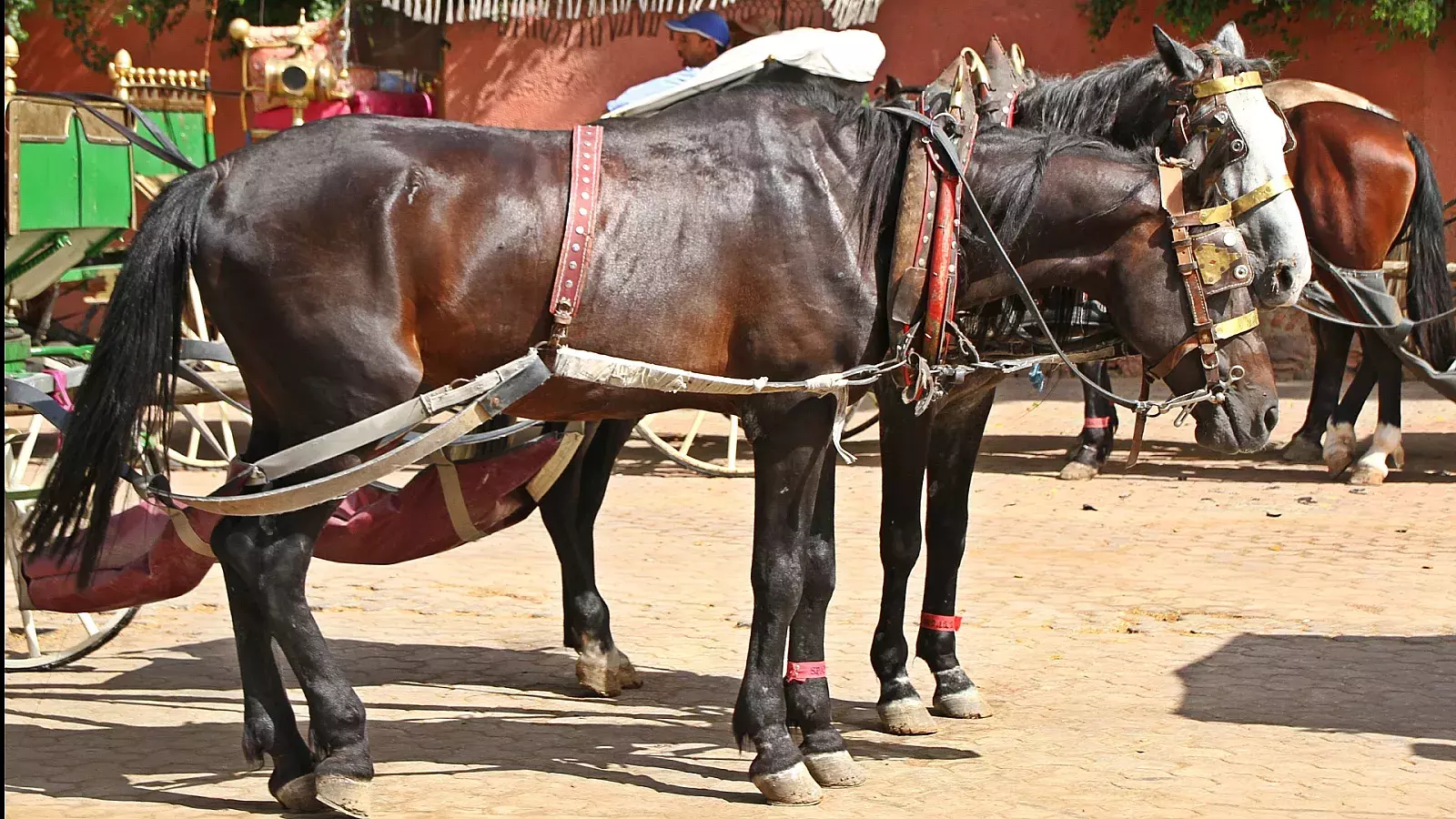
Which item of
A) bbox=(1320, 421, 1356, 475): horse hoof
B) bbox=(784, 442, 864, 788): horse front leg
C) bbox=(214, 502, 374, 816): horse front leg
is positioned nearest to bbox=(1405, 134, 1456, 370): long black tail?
bbox=(1320, 421, 1356, 475): horse hoof

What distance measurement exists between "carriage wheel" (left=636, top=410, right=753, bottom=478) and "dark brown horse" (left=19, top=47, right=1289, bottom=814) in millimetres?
4461

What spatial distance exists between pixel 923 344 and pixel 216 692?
8.83 feet

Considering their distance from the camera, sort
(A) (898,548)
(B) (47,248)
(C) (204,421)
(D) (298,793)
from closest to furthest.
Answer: (D) (298,793) → (A) (898,548) → (B) (47,248) → (C) (204,421)

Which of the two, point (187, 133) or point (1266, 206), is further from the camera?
point (187, 133)

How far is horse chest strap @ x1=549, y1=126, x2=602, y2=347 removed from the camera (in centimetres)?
393

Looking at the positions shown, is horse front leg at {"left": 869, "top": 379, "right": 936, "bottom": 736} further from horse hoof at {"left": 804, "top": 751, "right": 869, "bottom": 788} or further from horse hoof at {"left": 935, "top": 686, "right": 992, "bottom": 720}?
horse hoof at {"left": 804, "top": 751, "right": 869, "bottom": 788}

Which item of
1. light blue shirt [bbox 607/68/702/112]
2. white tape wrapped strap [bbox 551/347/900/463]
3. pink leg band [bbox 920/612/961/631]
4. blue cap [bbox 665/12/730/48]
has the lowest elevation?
pink leg band [bbox 920/612/961/631]

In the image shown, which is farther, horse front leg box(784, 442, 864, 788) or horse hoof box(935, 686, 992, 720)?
horse hoof box(935, 686, 992, 720)

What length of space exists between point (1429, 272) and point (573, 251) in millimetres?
6748

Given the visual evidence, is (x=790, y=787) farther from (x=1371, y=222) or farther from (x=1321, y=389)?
(x=1321, y=389)

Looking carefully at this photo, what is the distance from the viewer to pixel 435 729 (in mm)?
4926

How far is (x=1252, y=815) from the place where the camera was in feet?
13.2

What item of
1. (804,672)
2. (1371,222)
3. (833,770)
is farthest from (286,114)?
(833,770)

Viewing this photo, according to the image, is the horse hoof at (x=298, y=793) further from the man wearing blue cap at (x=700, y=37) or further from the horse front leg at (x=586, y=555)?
the man wearing blue cap at (x=700, y=37)
